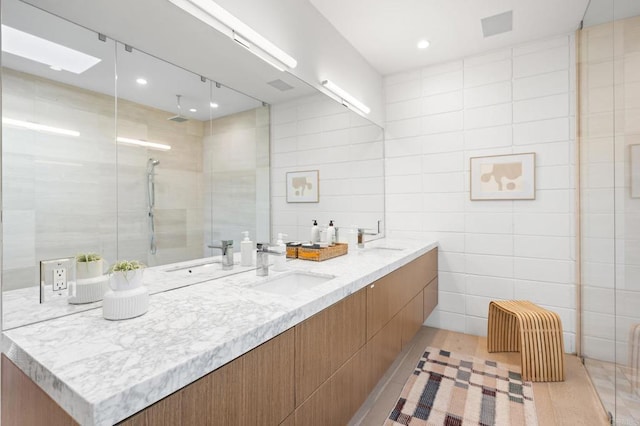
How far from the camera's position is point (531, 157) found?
8.74 feet

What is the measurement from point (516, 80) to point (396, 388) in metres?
2.73

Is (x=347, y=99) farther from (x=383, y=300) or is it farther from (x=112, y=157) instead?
(x=112, y=157)

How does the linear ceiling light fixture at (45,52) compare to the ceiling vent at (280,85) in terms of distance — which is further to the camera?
the ceiling vent at (280,85)

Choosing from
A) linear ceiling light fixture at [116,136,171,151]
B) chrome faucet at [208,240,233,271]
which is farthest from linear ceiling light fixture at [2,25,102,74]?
chrome faucet at [208,240,233,271]

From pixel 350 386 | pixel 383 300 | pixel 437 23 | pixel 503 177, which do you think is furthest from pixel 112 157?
pixel 503 177

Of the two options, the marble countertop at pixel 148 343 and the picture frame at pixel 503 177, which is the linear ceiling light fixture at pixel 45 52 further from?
the picture frame at pixel 503 177

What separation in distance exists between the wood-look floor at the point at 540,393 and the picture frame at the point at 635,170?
53.0 inches

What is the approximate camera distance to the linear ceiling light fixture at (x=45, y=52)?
3.07 feet

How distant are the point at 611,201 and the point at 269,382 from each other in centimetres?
203

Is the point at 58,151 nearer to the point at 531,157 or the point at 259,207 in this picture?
the point at 259,207

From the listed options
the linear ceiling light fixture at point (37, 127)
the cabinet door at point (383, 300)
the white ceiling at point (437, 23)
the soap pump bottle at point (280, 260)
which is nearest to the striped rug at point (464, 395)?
the cabinet door at point (383, 300)

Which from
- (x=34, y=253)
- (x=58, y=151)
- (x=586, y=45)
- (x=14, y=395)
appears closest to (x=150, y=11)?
(x=58, y=151)

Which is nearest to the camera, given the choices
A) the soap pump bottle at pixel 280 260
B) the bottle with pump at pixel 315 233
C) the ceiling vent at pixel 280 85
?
the soap pump bottle at pixel 280 260

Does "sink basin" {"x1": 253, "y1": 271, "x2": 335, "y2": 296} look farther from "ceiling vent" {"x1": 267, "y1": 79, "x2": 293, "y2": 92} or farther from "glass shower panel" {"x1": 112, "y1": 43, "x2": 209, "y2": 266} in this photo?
"ceiling vent" {"x1": 267, "y1": 79, "x2": 293, "y2": 92}
